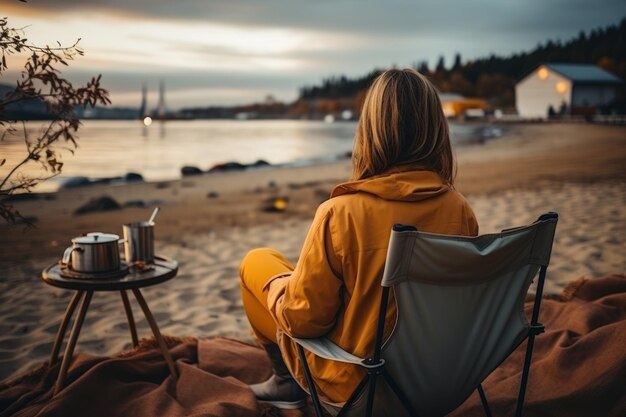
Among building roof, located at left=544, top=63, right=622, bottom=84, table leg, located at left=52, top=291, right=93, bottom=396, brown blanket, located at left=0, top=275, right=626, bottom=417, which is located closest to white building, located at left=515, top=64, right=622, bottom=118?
building roof, located at left=544, top=63, right=622, bottom=84

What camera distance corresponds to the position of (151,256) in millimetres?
3041

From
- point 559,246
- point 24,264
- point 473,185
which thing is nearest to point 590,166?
point 473,185

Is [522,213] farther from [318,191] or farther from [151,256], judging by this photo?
[151,256]

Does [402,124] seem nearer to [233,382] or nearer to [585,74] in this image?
[233,382]

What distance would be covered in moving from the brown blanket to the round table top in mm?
523

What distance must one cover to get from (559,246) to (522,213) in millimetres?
2162

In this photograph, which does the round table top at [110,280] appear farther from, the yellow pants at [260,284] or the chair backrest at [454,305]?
the chair backrest at [454,305]

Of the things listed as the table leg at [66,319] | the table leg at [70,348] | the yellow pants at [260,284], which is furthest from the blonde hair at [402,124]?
the table leg at [66,319]

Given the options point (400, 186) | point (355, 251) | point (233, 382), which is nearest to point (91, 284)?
point (233, 382)

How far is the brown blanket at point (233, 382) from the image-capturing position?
260 cm

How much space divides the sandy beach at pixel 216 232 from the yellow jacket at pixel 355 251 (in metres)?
1.93

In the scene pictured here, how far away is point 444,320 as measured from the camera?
1913mm

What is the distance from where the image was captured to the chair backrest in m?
1.74

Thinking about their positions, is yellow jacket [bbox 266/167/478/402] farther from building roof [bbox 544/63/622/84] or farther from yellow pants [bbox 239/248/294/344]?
building roof [bbox 544/63/622/84]
